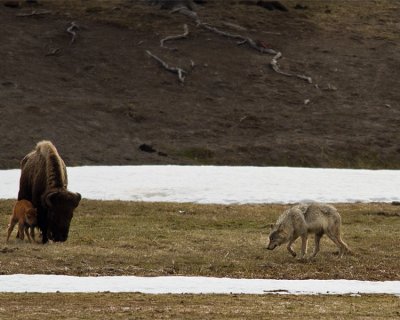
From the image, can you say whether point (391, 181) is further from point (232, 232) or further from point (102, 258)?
point (102, 258)

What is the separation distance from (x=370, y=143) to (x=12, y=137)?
22508 millimetres

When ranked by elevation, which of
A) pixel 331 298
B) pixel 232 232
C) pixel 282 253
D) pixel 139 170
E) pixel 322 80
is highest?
pixel 331 298

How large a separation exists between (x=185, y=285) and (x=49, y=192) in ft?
20.9

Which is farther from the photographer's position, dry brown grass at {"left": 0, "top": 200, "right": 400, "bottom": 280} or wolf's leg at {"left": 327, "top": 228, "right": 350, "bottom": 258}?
wolf's leg at {"left": 327, "top": 228, "right": 350, "bottom": 258}

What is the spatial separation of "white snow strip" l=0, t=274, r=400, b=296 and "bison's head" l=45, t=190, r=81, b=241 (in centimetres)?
385

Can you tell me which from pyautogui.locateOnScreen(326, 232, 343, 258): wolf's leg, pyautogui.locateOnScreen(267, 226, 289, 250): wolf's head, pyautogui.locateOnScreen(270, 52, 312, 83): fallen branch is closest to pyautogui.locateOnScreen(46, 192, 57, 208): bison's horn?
pyautogui.locateOnScreen(267, 226, 289, 250): wolf's head

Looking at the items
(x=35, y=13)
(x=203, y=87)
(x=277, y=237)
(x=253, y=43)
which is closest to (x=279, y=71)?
(x=253, y=43)

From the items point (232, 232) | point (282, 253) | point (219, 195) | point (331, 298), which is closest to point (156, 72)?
point (219, 195)

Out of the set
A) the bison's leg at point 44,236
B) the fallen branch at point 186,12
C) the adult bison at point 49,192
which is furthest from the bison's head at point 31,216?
the fallen branch at point 186,12

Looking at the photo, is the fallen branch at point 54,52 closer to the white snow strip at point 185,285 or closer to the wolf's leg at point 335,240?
the wolf's leg at point 335,240

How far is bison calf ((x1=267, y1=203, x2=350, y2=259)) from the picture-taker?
33.7 m

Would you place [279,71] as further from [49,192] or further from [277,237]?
[49,192]

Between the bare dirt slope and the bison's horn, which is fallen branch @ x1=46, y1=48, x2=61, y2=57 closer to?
the bare dirt slope

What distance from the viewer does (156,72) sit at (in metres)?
83.7
